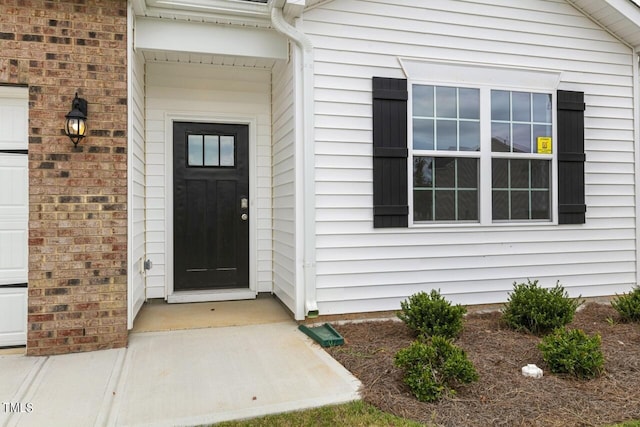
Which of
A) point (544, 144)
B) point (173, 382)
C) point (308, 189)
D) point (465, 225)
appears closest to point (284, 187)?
point (308, 189)

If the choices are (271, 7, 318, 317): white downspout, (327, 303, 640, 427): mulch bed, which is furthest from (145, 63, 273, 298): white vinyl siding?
(327, 303, 640, 427): mulch bed

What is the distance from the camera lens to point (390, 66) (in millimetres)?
4266

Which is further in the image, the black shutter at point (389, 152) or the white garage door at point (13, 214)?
the black shutter at point (389, 152)

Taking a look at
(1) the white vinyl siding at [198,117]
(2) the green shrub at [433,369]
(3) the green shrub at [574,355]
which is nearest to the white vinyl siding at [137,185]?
(1) the white vinyl siding at [198,117]

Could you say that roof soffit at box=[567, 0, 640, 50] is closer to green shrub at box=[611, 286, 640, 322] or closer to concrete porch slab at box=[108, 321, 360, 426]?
green shrub at box=[611, 286, 640, 322]

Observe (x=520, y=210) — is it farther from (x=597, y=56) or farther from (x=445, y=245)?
(x=597, y=56)

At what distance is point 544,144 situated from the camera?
4684mm

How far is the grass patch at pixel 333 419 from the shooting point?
2.30m

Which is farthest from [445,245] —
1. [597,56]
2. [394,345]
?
[597,56]

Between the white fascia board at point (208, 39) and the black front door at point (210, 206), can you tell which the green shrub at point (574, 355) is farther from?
the white fascia board at point (208, 39)

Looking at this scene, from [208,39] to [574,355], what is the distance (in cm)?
396

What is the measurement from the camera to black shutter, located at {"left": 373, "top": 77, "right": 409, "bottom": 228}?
4.18 metres

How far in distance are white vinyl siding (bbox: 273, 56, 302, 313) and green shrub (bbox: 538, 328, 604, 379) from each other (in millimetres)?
2080

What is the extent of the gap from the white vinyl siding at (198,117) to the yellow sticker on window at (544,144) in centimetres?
305
